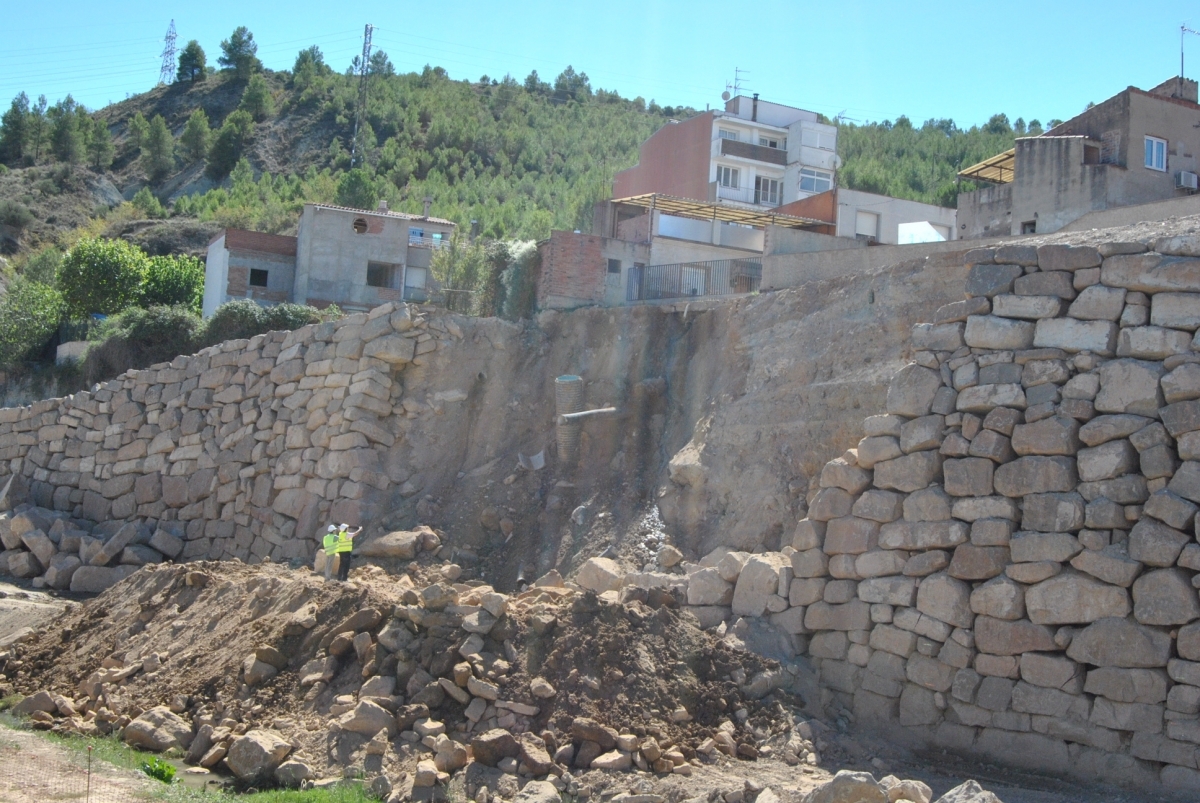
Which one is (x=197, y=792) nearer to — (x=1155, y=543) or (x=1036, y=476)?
(x=1036, y=476)

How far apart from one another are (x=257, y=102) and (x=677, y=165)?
1935 inches

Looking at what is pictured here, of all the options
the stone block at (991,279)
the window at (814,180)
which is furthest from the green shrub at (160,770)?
the window at (814,180)

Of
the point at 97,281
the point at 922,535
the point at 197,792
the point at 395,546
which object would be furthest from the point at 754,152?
the point at 197,792

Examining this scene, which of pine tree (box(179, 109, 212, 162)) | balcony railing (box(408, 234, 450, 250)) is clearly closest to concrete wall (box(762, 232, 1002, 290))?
balcony railing (box(408, 234, 450, 250))

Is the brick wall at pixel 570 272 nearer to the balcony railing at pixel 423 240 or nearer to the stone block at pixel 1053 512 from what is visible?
the stone block at pixel 1053 512

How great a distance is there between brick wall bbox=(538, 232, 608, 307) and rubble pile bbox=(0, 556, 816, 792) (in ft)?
25.1

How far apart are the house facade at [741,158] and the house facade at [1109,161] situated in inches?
553

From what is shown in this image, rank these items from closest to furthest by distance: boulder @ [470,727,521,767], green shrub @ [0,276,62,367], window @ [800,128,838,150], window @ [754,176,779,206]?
boulder @ [470,727,521,767] → green shrub @ [0,276,62,367] → window @ [754,176,779,206] → window @ [800,128,838,150]

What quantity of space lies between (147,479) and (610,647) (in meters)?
12.2

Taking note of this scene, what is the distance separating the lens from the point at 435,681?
909 centimetres

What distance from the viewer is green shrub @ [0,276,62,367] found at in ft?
109

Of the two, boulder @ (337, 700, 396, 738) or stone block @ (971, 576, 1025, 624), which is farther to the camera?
boulder @ (337, 700, 396, 738)

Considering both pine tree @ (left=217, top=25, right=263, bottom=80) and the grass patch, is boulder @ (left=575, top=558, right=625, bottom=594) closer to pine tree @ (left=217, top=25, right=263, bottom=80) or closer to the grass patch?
the grass patch

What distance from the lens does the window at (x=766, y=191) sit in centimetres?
4166
